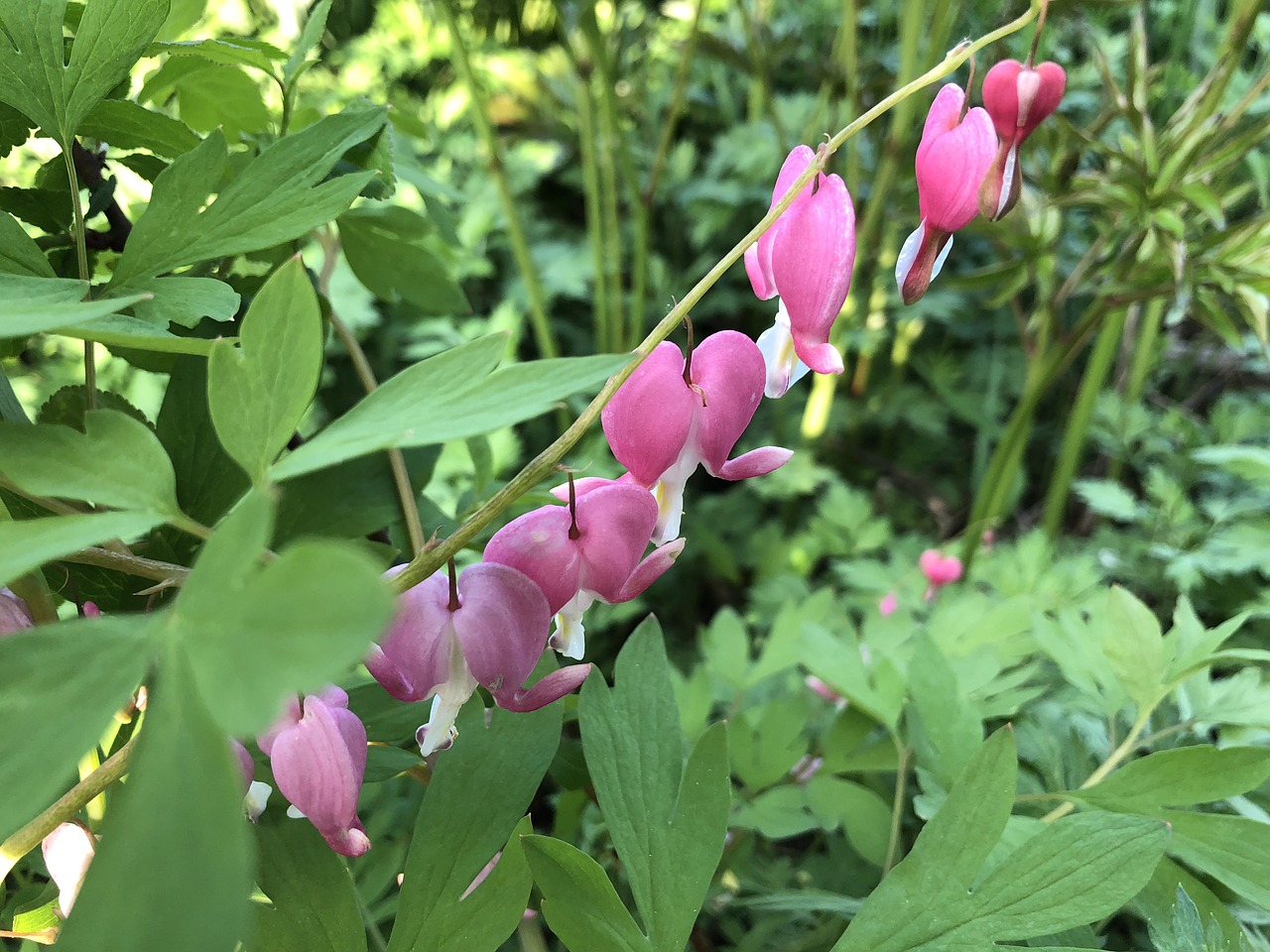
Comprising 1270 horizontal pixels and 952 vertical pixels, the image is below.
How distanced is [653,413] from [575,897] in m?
0.21

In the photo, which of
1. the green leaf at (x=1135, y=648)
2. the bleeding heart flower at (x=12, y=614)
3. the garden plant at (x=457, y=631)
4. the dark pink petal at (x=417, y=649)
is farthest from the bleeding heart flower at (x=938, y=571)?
the bleeding heart flower at (x=12, y=614)

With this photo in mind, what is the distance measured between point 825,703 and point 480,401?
63 cm

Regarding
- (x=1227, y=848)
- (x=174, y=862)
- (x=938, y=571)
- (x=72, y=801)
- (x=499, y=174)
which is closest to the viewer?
(x=174, y=862)

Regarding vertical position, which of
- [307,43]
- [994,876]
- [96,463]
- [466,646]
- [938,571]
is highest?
[307,43]

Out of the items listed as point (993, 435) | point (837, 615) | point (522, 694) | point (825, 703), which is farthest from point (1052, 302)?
point (522, 694)

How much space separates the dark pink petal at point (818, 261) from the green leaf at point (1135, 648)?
283 millimetres

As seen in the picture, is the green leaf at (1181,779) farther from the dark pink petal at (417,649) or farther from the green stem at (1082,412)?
the green stem at (1082,412)

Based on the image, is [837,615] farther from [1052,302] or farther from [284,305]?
[284,305]

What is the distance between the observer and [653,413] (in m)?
0.35

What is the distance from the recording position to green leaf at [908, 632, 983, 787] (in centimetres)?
45

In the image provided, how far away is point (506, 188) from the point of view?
1.38 meters

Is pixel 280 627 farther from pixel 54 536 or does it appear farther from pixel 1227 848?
pixel 1227 848

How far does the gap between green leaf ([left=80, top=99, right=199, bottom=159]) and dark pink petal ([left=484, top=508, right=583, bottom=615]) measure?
0.80 ft

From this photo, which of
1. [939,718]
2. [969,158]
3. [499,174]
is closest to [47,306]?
[969,158]
